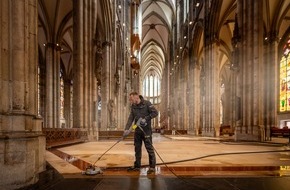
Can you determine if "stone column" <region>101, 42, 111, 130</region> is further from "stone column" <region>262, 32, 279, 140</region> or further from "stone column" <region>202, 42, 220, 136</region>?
"stone column" <region>262, 32, 279, 140</region>

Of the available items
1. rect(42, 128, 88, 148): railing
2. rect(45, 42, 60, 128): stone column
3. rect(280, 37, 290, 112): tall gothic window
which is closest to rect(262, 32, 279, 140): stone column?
rect(280, 37, 290, 112): tall gothic window

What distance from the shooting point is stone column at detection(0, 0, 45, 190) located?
406cm

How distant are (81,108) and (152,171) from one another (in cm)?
970

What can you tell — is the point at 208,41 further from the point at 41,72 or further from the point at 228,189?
the point at 228,189

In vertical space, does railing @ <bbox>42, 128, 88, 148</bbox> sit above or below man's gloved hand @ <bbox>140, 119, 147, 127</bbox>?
below

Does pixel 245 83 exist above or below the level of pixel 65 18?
below

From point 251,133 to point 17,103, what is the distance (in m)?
13.1

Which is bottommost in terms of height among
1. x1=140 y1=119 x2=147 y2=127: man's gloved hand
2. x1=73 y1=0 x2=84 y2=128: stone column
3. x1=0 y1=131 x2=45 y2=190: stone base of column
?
x1=0 y1=131 x2=45 y2=190: stone base of column

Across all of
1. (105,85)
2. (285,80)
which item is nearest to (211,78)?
(105,85)

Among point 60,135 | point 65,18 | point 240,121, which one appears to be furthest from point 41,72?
point 240,121

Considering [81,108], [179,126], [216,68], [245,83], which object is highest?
[216,68]

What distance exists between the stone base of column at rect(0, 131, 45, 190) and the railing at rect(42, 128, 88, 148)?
17.1 ft

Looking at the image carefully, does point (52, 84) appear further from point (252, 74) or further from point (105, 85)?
point (252, 74)

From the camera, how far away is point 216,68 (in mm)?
23250
